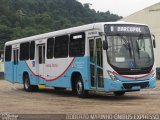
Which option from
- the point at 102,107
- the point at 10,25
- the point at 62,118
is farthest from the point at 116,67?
the point at 10,25

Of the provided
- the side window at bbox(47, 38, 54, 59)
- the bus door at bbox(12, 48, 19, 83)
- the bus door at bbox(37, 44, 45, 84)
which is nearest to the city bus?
the side window at bbox(47, 38, 54, 59)

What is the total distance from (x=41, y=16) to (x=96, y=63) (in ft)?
251

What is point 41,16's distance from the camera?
308ft

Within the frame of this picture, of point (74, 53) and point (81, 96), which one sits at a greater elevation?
point (74, 53)

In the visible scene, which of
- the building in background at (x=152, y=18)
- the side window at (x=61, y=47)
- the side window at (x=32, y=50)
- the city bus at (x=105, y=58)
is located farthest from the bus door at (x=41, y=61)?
the building in background at (x=152, y=18)

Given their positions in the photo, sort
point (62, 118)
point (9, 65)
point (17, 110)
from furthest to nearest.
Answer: point (9, 65)
point (17, 110)
point (62, 118)

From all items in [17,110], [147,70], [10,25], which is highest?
[10,25]

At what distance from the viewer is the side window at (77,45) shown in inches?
755

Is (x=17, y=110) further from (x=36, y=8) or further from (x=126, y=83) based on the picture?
(x=36, y=8)

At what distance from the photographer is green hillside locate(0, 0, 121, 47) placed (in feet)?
295

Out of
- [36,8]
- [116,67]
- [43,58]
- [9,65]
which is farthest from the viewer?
[36,8]

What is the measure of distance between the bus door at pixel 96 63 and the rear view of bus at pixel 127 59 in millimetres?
382

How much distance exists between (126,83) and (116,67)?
706mm

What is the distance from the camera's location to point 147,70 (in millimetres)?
18172
